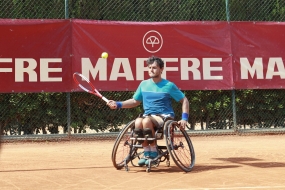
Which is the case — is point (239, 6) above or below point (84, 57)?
above

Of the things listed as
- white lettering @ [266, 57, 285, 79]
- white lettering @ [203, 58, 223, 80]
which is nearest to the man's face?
white lettering @ [203, 58, 223, 80]

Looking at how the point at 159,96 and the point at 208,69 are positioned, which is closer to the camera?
the point at 159,96

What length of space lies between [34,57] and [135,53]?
185 centimetres

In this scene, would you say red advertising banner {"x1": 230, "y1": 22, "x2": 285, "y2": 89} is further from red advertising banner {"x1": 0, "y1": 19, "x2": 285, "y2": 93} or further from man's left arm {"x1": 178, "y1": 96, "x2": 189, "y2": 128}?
man's left arm {"x1": 178, "y1": 96, "x2": 189, "y2": 128}

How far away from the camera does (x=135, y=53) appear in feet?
31.5

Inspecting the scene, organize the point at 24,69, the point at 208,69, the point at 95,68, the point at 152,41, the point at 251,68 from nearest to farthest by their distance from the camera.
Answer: the point at 24,69, the point at 95,68, the point at 152,41, the point at 208,69, the point at 251,68

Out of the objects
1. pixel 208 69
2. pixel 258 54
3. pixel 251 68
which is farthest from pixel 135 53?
pixel 258 54

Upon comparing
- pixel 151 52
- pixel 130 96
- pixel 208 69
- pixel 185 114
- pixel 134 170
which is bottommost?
pixel 134 170

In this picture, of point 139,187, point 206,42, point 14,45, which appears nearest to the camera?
point 139,187

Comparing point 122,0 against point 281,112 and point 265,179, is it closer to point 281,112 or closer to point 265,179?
point 281,112

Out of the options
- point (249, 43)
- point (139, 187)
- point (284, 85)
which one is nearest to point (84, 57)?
point (249, 43)

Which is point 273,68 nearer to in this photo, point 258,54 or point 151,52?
point 258,54

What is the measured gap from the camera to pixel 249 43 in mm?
10008

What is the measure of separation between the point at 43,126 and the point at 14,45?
1.56 meters
